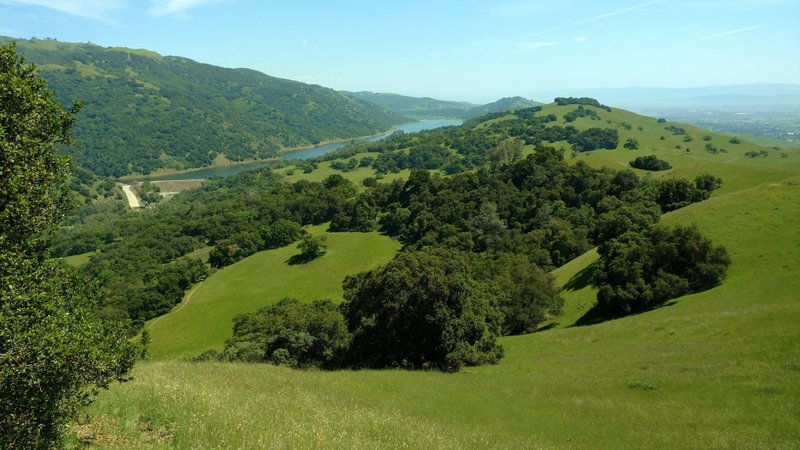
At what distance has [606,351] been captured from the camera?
95.3ft

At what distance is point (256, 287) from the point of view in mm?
95625

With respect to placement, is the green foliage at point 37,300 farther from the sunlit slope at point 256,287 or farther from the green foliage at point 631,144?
the green foliage at point 631,144

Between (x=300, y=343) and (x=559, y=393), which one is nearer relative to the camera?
(x=559, y=393)

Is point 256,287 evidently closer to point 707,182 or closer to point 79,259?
point 79,259

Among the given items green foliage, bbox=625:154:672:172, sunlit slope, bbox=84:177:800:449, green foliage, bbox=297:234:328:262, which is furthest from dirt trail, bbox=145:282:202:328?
green foliage, bbox=625:154:672:172

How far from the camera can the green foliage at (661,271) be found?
39.3 meters

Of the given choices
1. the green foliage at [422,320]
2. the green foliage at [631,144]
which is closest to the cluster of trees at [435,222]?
the green foliage at [422,320]

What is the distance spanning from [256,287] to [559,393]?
83365 millimetres

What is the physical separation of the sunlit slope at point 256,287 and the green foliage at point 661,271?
52.7 metres

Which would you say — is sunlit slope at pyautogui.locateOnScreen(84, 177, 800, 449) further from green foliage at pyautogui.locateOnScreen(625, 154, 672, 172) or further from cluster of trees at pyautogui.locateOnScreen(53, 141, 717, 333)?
green foliage at pyautogui.locateOnScreen(625, 154, 672, 172)

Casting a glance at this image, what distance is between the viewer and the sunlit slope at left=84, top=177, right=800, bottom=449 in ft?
37.4

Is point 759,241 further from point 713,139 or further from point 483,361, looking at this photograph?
point 713,139

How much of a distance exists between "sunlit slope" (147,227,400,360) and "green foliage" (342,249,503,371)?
→ 4055 centimetres

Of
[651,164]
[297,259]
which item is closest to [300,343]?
[297,259]
